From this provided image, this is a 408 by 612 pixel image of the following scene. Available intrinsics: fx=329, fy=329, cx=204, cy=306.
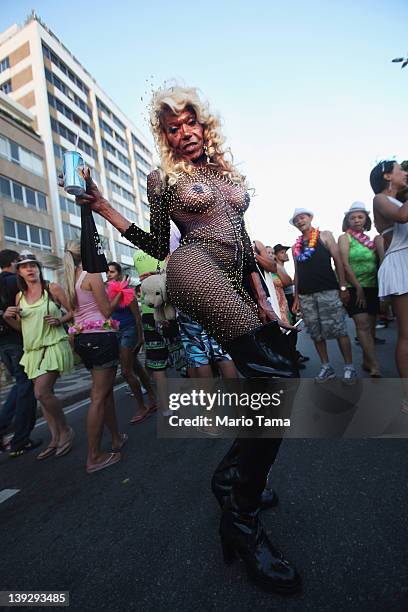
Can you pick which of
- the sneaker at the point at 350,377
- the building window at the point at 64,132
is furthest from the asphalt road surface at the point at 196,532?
the building window at the point at 64,132

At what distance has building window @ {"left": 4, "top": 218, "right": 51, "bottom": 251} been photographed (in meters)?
23.7

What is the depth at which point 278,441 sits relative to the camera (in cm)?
127

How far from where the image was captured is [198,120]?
1.65 m

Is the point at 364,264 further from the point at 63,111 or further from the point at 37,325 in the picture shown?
the point at 63,111

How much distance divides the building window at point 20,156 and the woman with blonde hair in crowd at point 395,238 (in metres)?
28.2

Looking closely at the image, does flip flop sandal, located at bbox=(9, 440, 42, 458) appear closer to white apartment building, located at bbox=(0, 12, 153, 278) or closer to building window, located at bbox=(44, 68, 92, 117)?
white apartment building, located at bbox=(0, 12, 153, 278)

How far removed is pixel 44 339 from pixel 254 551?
111 inches

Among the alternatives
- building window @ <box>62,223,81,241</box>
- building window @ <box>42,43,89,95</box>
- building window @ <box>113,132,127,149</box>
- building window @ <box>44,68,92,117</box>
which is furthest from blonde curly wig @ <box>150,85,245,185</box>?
building window @ <box>113,132,127,149</box>

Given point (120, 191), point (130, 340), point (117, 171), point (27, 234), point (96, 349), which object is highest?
point (117, 171)

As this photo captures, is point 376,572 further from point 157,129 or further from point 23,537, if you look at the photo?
point 157,129

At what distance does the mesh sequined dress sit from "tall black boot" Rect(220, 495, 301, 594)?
73 centimetres

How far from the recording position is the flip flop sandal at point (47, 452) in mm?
3199

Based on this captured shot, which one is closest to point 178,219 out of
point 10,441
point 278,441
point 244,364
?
point 244,364

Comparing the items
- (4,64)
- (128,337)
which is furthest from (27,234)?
(128,337)
